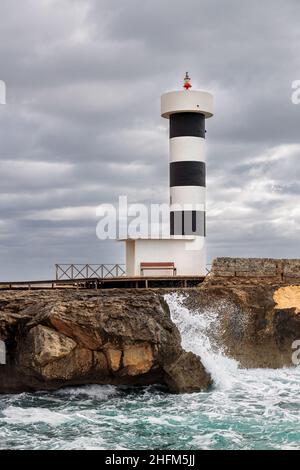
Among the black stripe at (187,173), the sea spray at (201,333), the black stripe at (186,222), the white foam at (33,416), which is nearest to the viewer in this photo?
the white foam at (33,416)

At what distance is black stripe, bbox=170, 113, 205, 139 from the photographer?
71.9ft

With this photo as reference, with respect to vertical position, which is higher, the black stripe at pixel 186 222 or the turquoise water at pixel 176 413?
the black stripe at pixel 186 222

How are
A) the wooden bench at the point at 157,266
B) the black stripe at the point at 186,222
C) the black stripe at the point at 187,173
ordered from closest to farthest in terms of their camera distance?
the wooden bench at the point at 157,266 → the black stripe at the point at 187,173 → the black stripe at the point at 186,222

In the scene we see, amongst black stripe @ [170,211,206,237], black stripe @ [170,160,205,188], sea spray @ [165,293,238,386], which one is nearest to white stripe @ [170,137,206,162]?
black stripe @ [170,160,205,188]

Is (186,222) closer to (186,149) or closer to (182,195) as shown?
(182,195)

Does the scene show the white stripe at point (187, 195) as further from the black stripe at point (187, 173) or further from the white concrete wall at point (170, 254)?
the white concrete wall at point (170, 254)

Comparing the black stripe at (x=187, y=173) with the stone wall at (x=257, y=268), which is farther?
the black stripe at (x=187, y=173)

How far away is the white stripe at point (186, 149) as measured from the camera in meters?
21.8

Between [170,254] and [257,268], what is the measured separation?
3.07 metres

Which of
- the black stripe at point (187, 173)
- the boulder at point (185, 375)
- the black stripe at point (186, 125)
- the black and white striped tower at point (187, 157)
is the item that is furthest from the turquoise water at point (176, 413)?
the black stripe at point (186, 125)

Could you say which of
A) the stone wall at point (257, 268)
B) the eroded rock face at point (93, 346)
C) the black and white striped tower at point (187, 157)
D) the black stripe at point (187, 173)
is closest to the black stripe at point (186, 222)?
the black and white striped tower at point (187, 157)

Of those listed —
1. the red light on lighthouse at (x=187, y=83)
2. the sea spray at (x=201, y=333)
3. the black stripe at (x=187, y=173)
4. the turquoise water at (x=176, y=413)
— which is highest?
the red light on lighthouse at (x=187, y=83)

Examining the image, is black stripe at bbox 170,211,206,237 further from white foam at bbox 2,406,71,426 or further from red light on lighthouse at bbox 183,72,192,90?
white foam at bbox 2,406,71,426

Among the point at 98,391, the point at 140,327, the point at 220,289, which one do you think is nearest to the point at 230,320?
the point at 220,289
